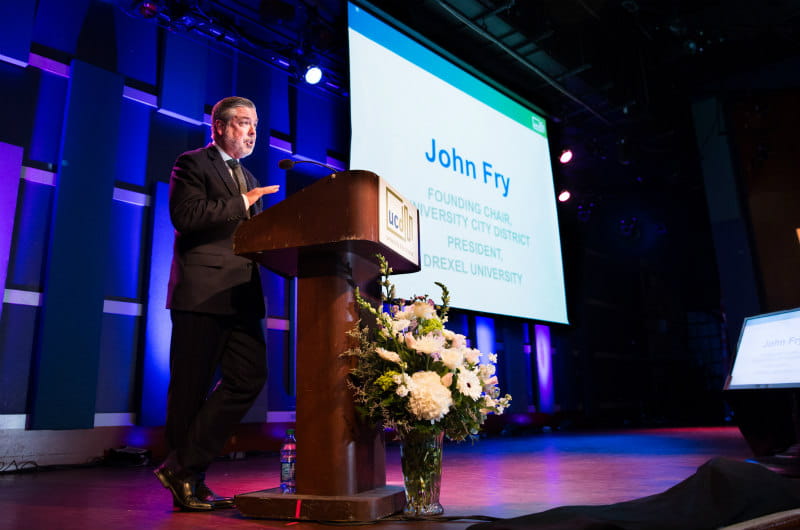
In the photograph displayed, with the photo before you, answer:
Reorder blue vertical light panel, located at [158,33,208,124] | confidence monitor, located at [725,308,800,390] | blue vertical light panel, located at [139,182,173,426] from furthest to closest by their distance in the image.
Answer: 1. blue vertical light panel, located at [158,33,208,124]
2. blue vertical light panel, located at [139,182,173,426]
3. confidence monitor, located at [725,308,800,390]

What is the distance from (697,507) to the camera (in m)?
1.55

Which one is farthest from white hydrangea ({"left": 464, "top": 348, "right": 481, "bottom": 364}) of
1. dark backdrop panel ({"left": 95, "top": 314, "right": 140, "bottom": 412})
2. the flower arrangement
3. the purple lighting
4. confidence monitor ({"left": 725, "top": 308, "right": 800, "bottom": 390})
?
the purple lighting

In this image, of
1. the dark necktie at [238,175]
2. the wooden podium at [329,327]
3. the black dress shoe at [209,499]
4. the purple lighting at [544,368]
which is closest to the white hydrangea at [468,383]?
the wooden podium at [329,327]

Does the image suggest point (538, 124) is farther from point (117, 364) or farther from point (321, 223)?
point (321, 223)

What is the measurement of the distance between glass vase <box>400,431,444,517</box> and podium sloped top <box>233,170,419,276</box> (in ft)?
1.90

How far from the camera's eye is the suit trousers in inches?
76.2

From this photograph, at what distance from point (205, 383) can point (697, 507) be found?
1.48 meters

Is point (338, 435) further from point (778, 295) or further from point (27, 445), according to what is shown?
point (778, 295)

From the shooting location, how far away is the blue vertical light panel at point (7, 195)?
3820 millimetres

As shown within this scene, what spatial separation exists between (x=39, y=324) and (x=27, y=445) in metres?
0.75

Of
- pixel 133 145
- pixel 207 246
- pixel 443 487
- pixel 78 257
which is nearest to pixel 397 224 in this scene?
pixel 207 246

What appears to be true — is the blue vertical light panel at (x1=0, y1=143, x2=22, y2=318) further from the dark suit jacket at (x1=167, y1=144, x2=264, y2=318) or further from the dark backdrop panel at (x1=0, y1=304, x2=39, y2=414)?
the dark suit jacket at (x1=167, y1=144, x2=264, y2=318)

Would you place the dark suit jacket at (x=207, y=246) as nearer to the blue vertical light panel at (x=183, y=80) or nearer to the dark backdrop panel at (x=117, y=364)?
the dark backdrop panel at (x=117, y=364)

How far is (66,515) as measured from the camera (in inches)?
76.1
